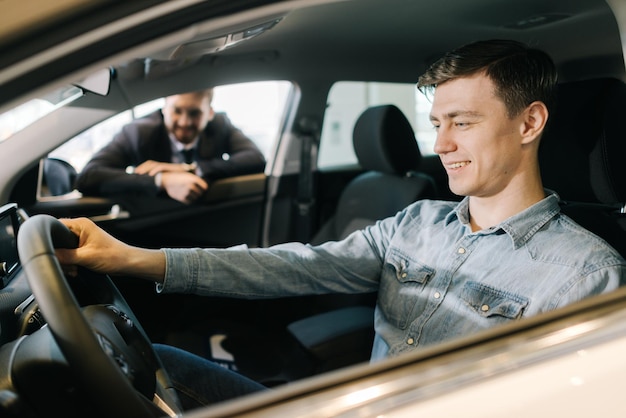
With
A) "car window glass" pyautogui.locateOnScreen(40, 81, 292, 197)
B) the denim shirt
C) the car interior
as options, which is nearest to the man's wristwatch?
the car interior

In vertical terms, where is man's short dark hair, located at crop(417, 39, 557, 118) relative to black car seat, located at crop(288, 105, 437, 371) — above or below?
above

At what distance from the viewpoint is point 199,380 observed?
144cm

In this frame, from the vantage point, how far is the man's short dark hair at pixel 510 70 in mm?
1503

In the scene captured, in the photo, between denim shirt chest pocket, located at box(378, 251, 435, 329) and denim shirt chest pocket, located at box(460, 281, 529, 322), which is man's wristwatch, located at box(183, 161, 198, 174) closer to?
denim shirt chest pocket, located at box(378, 251, 435, 329)

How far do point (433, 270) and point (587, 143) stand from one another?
1.90 feet

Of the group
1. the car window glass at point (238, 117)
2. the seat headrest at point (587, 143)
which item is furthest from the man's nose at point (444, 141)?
the car window glass at point (238, 117)

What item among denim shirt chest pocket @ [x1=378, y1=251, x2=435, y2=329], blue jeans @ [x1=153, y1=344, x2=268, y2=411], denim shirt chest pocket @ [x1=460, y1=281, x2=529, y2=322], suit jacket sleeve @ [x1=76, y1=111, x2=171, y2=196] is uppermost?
suit jacket sleeve @ [x1=76, y1=111, x2=171, y2=196]

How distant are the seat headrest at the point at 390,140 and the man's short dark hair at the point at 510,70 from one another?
0.60m

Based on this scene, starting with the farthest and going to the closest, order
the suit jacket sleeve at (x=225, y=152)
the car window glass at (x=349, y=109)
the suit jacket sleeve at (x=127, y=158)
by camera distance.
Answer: the suit jacket sleeve at (x=225, y=152)
the car window glass at (x=349, y=109)
the suit jacket sleeve at (x=127, y=158)

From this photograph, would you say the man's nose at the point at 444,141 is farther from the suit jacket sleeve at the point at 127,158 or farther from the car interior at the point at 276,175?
the suit jacket sleeve at the point at 127,158

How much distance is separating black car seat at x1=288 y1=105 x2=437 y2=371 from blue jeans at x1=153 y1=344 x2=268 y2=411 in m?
0.46

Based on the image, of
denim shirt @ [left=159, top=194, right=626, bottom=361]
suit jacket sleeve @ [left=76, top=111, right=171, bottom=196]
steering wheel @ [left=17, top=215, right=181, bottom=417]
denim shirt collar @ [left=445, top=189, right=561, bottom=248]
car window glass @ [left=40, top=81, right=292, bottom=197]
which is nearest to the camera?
steering wheel @ [left=17, top=215, right=181, bottom=417]

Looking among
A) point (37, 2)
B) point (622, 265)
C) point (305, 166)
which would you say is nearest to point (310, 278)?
point (622, 265)

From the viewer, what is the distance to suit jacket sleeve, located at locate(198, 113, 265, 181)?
2.65 metres
